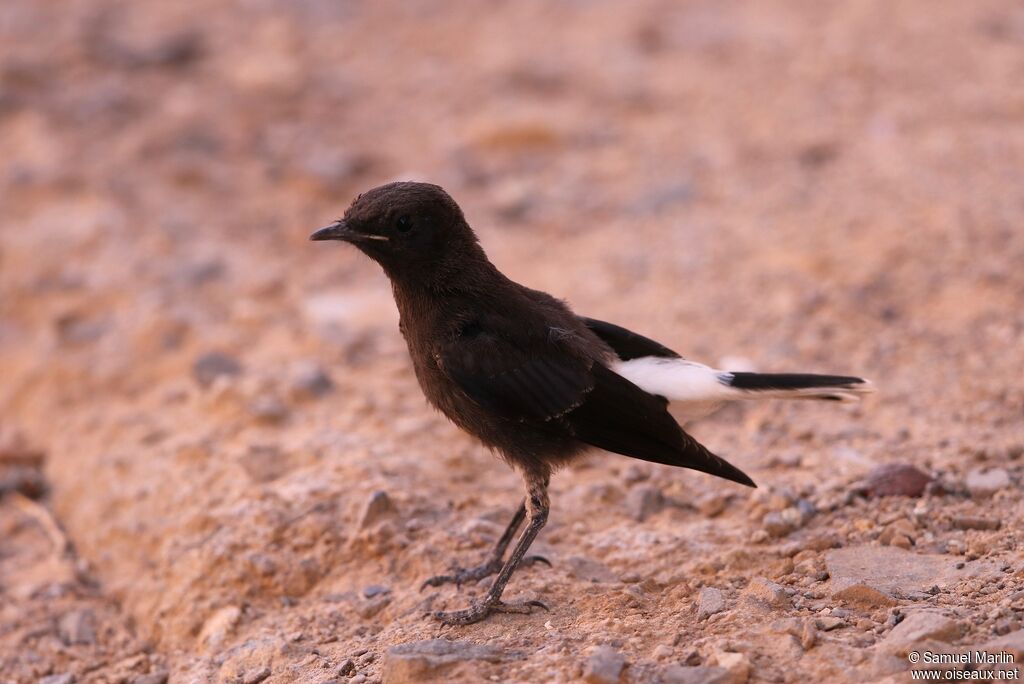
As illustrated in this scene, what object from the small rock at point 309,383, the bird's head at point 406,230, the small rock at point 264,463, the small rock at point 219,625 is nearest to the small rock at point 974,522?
the bird's head at point 406,230

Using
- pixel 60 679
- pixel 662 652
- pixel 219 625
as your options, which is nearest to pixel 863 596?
pixel 662 652

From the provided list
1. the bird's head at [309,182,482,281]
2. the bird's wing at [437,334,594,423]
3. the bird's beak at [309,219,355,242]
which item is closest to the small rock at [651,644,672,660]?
the bird's wing at [437,334,594,423]

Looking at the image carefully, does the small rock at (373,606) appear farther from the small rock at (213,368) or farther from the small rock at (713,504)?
the small rock at (213,368)

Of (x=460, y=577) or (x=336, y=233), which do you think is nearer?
(x=336, y=233)

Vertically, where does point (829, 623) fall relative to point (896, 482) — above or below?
below

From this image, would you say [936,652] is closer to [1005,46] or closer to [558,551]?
[558,551]

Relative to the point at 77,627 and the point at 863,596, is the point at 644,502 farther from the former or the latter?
the point at 77,627

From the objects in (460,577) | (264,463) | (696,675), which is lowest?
(696,675)
